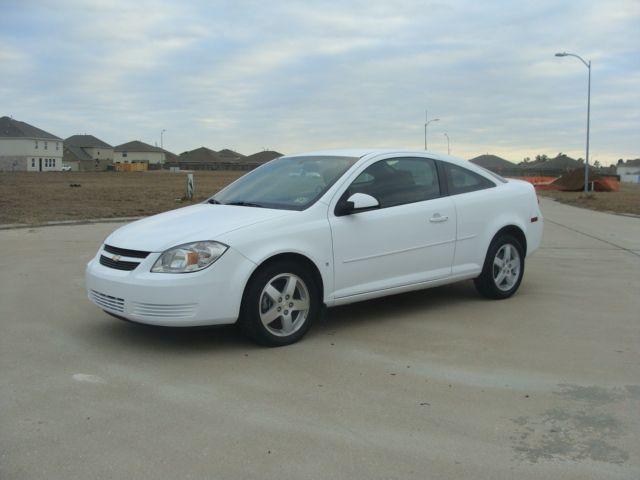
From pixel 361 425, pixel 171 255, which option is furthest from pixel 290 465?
pixel 171 255

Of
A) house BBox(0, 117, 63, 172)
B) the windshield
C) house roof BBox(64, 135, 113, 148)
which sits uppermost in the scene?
house roof BBox(64, 135, 113, 148)

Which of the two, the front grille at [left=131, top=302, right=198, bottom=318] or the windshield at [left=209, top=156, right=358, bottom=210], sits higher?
the windshield at [left=209, top=156, right=358, bottom=210]

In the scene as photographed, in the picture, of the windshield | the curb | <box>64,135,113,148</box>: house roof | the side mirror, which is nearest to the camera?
the side mirror

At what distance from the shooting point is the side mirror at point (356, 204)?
18.2 feet

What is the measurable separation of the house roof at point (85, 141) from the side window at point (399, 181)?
128806 millimetres

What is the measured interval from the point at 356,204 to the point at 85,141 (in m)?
132

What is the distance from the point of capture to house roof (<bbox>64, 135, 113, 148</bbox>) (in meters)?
127

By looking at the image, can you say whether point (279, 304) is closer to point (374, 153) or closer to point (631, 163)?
point (374, 153)

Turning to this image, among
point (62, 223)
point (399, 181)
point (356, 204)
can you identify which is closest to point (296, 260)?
point (356, 204)

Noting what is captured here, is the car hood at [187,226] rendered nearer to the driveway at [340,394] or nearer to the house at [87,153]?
the driveway at [340,394]

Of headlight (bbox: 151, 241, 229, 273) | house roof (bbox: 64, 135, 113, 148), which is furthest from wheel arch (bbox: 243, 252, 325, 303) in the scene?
house roof (bbox: 64, 135, 113, 148)

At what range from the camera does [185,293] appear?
4816 mm

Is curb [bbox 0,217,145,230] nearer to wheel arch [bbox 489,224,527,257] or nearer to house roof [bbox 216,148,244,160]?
wheel arch [bbox 489,224,527,257]

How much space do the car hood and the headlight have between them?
5cm
